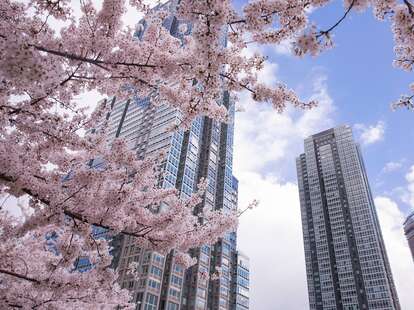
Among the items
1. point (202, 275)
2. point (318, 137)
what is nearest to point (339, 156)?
point (318, 137)

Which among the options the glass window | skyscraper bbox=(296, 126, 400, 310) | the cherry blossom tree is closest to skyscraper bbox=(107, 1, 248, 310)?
the glass window

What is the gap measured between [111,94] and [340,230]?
111 m

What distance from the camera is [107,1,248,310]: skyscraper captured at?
50.8 metres

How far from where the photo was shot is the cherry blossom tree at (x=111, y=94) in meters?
4.71

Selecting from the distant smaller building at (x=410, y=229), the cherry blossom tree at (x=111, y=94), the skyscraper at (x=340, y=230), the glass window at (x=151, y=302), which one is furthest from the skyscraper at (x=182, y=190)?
the distant smaller building at (x=410, y=229)

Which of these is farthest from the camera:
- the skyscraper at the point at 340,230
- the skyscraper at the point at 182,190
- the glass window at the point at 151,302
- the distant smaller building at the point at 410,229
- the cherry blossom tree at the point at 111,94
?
the distant smaller building at the point at 410,229

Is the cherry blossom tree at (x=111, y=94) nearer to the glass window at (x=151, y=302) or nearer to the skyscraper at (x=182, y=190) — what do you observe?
the skyscraper at (x=182, y=190)

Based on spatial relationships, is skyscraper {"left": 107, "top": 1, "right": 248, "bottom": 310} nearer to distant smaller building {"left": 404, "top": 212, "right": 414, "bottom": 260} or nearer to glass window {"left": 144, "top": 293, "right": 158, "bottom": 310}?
glass window {"left": 144, "top": 293, "right": 158, "bottom": 310}

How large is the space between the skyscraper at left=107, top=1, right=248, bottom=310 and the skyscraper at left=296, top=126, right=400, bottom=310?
43.5 meters

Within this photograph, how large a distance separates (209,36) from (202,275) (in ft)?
24.6

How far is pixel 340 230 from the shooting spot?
104438mm

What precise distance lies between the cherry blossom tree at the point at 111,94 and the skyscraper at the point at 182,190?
35.3 meters

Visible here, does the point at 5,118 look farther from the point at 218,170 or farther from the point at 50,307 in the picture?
the point at 218,170

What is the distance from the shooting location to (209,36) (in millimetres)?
4316
